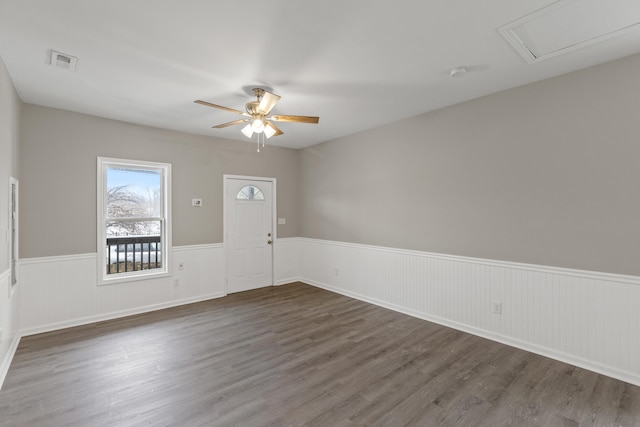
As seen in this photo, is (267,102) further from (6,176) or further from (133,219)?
(133,219)

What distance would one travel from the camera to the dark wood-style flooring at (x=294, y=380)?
2.11m

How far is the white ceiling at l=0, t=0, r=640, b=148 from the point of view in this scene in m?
1.96

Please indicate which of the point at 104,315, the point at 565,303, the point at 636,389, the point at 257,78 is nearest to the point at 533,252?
the point at 565,303

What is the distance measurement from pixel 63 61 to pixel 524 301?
489cm

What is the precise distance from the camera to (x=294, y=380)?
2.55 meters

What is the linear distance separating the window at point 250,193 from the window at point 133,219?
122 centimetres

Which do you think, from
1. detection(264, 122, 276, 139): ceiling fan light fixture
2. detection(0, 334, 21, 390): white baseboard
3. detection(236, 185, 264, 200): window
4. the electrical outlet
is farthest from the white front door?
the electrical outlet

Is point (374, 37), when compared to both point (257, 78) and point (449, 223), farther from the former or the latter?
point (449, 223)

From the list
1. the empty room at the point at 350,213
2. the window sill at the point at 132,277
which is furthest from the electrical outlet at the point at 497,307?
the window sill at the point at 132,277

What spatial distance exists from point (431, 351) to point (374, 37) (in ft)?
9.71

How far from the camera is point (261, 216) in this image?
18.5 feet

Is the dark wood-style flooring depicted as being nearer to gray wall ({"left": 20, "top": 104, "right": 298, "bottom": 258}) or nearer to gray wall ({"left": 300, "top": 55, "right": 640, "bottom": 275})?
gray wall ({"left": 300, "top": 55, "right": 640, "bottom": 275})

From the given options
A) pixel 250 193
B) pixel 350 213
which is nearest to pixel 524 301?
pixel 350 213

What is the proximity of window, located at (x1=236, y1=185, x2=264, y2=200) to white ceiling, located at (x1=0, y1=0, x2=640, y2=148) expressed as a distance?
188 centimetres
